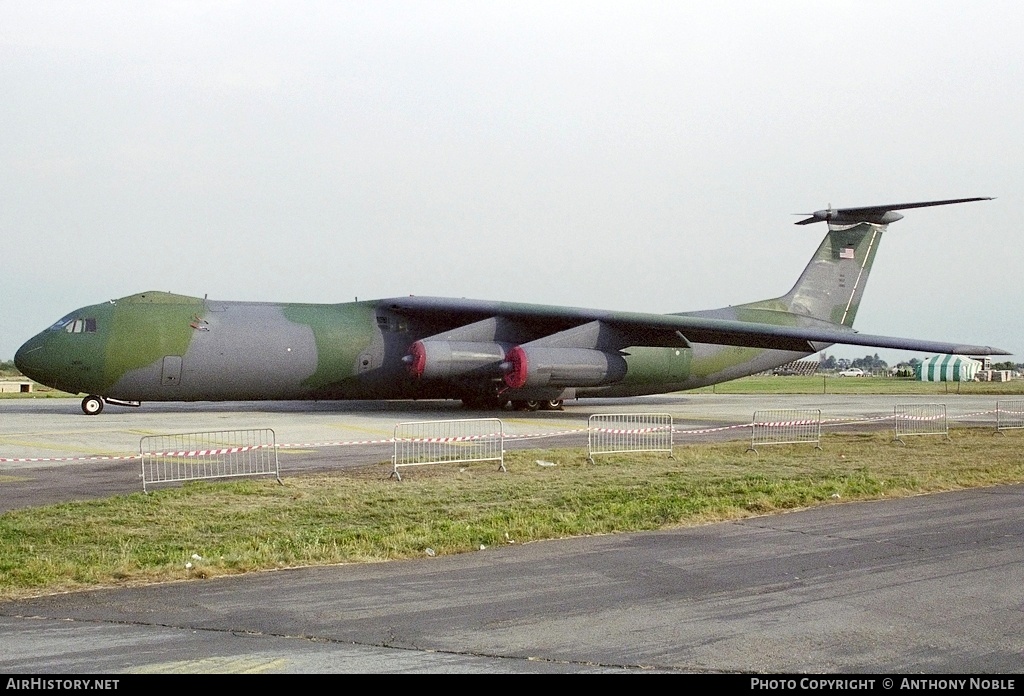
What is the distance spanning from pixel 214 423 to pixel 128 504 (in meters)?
12.6

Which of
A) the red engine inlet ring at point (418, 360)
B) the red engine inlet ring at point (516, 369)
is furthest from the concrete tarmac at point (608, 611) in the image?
the red engine inlet ring at point (418, 360)

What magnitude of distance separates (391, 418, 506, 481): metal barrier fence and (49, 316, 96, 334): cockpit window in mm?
8886

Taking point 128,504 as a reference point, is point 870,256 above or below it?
above

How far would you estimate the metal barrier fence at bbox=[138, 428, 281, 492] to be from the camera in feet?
48.5

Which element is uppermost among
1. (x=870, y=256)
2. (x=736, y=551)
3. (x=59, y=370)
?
(x=870, y=256)

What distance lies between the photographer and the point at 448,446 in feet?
63.5

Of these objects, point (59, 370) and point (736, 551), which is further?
point (59, 370)

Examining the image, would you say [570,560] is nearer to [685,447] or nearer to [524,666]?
[524,666]

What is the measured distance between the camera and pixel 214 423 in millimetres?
24250

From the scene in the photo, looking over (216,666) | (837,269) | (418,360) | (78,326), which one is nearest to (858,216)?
(837,269)

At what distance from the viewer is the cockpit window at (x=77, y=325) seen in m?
26.2

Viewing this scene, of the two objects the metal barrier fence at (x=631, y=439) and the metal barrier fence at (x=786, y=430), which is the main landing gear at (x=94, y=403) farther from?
the metal barrier fence at (x=786, y=430)

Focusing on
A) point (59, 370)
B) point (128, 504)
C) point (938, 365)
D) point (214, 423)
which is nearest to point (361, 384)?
point (214, 423)

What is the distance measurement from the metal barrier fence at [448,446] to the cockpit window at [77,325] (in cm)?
889
